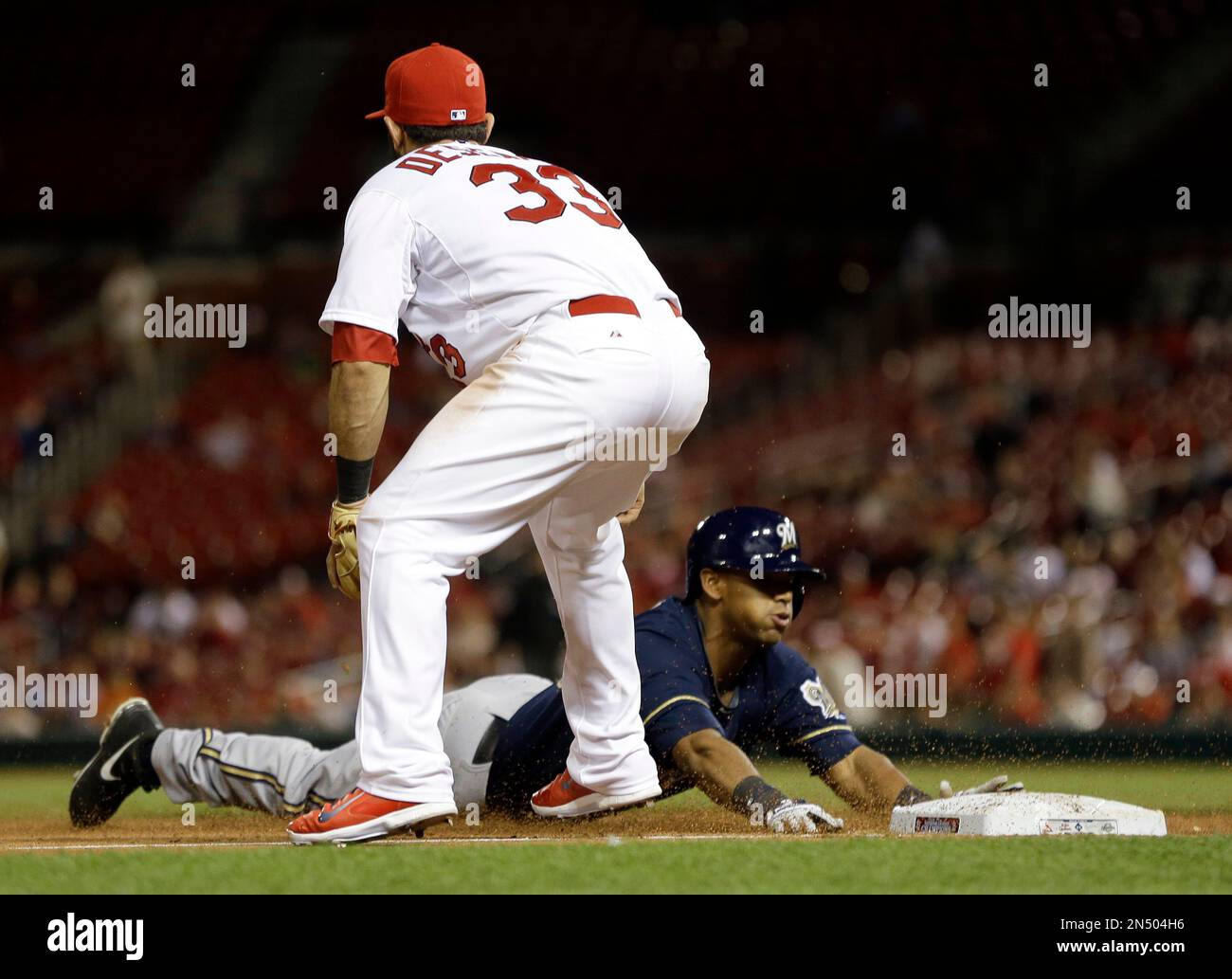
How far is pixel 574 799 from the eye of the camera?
4707mm

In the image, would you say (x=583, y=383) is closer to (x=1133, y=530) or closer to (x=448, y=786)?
(x=448, y=786)

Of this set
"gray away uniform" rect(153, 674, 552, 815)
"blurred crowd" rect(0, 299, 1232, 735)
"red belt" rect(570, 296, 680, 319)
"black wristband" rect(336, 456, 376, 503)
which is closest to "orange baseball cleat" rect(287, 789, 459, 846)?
"black wristband" rect(336, 456, 376, 503)

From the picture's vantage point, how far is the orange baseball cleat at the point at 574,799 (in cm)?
462

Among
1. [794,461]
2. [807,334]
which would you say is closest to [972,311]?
[807,334]

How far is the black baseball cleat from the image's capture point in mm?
5199

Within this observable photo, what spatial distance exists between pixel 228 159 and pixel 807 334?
754 cm

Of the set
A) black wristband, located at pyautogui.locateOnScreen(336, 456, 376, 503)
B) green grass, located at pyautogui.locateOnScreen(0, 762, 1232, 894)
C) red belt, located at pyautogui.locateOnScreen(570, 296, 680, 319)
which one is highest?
red belt, located at pyautogui.locateOnScreen(570, 296, 680, 319)

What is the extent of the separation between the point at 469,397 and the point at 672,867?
1198 millimetres

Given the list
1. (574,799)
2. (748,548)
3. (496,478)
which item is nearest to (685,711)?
(574,799)

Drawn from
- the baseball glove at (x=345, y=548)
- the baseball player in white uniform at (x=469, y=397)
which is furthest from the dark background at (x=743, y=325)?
the baseball glove at (x=345, y=548)

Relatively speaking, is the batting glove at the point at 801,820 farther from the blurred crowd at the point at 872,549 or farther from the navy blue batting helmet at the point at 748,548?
the blurred crowd at the point at 872,549

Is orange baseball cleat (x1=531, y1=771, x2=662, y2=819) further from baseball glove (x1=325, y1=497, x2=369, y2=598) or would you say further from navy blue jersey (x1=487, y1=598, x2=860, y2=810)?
baseball glove (x1=325, y1=497, x2=369, y2=598)

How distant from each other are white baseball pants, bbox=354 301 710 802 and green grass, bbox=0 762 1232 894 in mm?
294

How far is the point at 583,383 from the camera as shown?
4.09 m
